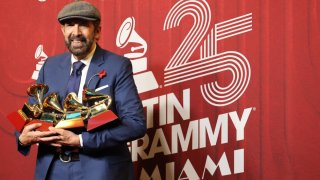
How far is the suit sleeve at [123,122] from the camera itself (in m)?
1.94

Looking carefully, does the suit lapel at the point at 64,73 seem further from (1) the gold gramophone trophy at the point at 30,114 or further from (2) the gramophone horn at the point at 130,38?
(2) the gramophone horn at the point at 130,38

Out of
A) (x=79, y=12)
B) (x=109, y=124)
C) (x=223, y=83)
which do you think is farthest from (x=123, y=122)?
(x=223, y=83)

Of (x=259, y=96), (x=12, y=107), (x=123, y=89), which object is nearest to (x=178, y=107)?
(x=259, y=96)

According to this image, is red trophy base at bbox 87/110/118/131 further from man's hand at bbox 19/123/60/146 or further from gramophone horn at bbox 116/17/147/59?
gramophone horn at bbox 116/17/147/59

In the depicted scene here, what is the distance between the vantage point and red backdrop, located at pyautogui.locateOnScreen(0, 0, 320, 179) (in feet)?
7.61

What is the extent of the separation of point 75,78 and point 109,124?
269 millimetres

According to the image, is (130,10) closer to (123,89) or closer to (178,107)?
(178,107)

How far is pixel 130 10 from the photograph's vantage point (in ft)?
9.24

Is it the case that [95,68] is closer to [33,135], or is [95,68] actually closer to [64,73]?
[64,73]

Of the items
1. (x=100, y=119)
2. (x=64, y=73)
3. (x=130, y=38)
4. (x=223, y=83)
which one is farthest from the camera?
(x=130, y=38)

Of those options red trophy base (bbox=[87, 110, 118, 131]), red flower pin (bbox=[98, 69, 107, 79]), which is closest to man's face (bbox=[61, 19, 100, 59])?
red flower pin (bbox=[98, 69, 107, 79])

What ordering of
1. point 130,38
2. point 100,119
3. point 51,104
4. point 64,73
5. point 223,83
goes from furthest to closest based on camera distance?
point 130,38, point 223,83, point 64,73, point 51,104, point 100,119

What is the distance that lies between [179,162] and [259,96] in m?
0.51

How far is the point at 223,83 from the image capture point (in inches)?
98.8
